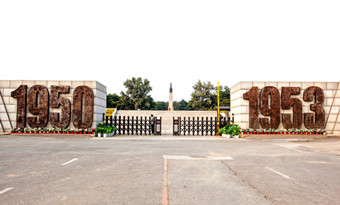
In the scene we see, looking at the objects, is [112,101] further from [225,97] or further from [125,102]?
[225,97]

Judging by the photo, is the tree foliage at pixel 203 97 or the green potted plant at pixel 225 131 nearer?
the green potted plant at pixel 225 131

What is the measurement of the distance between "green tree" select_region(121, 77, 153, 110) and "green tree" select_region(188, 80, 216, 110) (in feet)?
44.0

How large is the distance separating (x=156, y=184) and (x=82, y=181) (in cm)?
181

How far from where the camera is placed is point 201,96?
74062 millimetres

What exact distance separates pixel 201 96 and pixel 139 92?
749 inches

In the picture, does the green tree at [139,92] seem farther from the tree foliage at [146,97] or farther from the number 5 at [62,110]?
the number 5 at [62,110]

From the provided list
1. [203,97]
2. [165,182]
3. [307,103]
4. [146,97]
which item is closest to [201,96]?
[203,97]

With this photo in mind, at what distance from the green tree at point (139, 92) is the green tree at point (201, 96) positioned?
13398 mm

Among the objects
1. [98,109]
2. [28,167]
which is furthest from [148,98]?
[28,167]

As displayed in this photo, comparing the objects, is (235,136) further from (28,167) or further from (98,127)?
(28,167)

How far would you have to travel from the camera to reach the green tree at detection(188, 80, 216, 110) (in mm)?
73250

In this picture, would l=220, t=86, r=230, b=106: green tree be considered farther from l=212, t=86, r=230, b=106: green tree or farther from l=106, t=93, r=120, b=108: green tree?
l=106, t=93, r=120, b=108: green tree

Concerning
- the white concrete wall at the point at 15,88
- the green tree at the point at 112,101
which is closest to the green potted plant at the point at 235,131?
the white concrete wall at the point at 15,88

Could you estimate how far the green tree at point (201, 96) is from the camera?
73.2 meters
